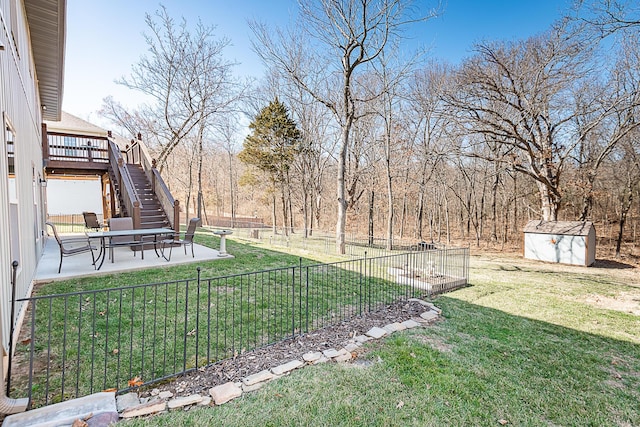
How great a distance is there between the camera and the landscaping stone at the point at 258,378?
120 inches

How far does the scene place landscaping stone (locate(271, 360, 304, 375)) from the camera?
3271 millimetres

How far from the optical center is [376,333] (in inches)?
170

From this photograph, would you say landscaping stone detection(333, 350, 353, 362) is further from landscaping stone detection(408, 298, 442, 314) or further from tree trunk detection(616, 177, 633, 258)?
tree trunk detection(616, 177, 633, 258)

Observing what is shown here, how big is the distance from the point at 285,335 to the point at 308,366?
3.06 ft

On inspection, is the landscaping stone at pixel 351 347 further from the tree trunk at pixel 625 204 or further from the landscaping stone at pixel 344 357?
the tree trunk at pixel 625 204

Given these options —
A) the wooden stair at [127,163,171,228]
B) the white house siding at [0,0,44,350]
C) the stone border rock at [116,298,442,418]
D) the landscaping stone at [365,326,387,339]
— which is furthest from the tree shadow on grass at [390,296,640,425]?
the wooden stair at [127,163,171,228]

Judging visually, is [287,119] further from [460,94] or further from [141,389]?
[141,389]

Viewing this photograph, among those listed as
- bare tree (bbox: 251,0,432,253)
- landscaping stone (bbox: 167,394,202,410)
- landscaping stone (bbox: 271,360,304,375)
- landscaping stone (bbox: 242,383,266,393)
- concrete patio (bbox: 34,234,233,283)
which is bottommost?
landscaping stone (bbox: 271,360,304,375)

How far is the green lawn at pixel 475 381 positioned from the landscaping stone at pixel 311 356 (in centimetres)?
21

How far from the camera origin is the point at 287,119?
19.8 metres

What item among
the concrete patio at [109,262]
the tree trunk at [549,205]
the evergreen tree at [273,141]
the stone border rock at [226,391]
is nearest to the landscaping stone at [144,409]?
the stone border rock at [226,391]

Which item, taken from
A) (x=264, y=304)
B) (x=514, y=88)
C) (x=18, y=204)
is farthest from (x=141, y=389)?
(x=514, y=88)

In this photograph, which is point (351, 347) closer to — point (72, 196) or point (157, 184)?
point (157, 184)

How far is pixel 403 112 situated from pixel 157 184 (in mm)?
14534
